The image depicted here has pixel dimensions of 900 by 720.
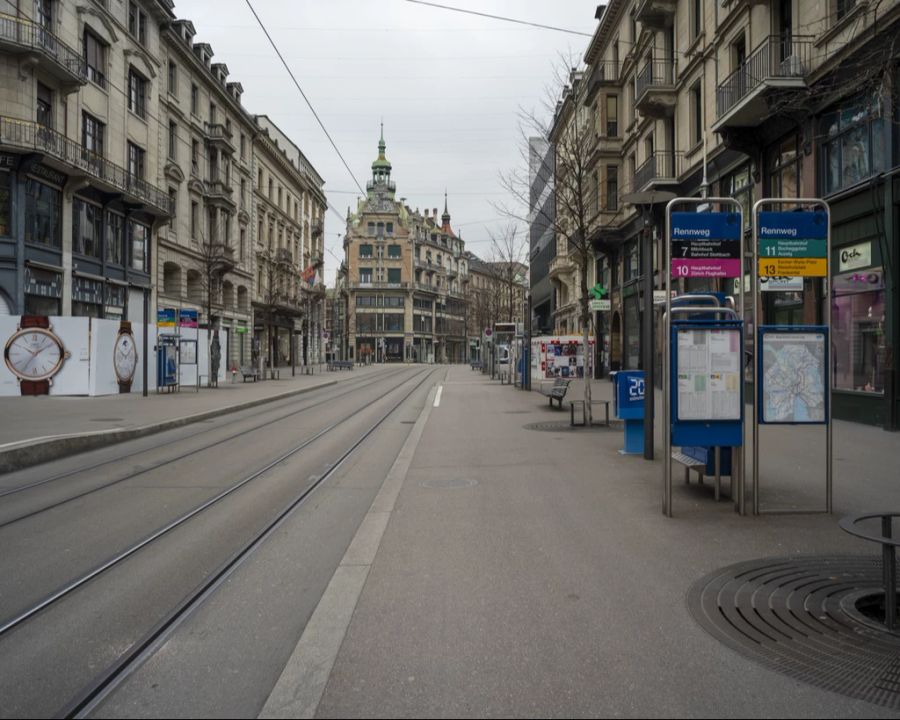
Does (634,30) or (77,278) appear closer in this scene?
(77,278)

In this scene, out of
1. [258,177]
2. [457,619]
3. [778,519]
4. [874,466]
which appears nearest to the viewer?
[457,619]

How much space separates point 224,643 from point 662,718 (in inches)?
88.8

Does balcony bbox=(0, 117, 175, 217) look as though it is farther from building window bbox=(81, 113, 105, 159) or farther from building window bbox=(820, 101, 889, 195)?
building window bbox=(820, 101, 889, 195)

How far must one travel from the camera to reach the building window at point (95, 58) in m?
30.2

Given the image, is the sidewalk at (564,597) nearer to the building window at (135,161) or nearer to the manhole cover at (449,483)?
the manhole cover at (449,483)

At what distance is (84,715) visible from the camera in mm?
3166

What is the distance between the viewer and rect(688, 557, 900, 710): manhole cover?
→ 139 inches

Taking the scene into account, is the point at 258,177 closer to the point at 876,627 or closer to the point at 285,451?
the point at 285,451

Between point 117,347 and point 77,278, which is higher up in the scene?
point 77,278

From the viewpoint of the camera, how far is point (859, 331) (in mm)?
14797

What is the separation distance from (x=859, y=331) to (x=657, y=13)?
16654 millimetres

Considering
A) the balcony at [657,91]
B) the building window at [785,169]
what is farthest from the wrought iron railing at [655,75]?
the building window at [785,169]

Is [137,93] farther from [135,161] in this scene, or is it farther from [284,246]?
[284,246]

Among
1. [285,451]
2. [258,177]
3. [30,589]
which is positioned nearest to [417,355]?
[258,177]
